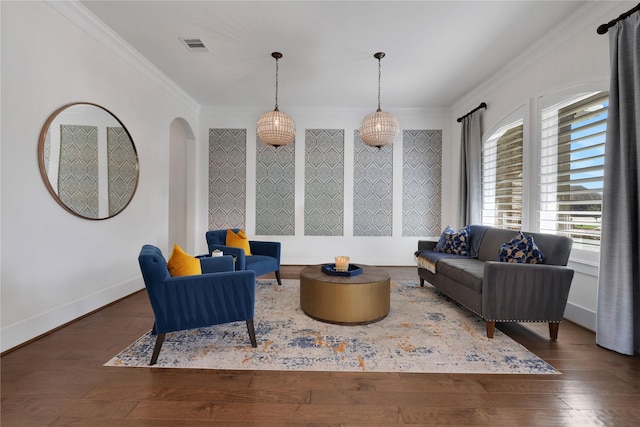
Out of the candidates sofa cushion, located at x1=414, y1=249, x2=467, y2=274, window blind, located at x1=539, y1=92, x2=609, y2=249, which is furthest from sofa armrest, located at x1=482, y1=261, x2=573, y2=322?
sofa cushion, located at x1=414, y1=249, x2=467, y2=274

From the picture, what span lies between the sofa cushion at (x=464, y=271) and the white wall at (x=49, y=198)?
156 inches

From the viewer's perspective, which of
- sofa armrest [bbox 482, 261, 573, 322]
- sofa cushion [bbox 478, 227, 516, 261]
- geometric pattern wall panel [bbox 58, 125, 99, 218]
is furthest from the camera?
sofa cushion [bbox 478, 227, 516, 261]

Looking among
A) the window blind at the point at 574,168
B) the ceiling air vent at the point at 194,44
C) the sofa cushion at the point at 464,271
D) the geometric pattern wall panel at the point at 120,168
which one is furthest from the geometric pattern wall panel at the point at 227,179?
the window blind at the point at 574,168

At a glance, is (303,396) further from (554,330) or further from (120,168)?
(120,168)

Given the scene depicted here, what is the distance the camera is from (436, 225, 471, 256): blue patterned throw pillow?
4.05 metres

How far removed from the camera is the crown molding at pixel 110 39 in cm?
279

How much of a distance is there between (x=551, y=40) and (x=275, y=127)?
3.39 metres

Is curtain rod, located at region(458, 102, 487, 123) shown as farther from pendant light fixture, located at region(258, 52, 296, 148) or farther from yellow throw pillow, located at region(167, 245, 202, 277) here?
yellow throw pillow, located at region(167, 245, 202, 277)

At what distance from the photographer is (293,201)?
18.8 ft

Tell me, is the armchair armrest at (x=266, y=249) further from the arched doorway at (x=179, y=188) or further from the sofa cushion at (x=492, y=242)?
the sofa cushion at (x=492, y=242)

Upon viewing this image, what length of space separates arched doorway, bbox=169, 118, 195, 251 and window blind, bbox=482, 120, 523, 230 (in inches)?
214

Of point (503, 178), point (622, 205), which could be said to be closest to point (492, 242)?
point (503, 178)

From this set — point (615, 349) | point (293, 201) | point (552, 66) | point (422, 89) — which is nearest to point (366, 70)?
point (422, 89)

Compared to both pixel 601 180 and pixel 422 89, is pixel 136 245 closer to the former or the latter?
pixel 422 89
